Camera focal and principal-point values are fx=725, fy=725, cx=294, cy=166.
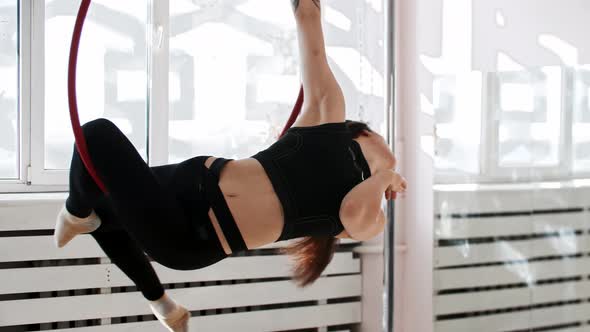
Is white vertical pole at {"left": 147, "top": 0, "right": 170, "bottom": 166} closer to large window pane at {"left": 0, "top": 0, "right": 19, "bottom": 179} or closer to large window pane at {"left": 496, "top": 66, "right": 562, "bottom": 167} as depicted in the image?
large window pane at {"left": 0, "top": 0, "right": 19, "bottom": 179}

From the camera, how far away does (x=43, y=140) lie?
3.39 meters

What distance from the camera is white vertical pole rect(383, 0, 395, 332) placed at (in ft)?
8.95

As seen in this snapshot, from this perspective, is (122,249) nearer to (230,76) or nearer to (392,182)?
(392,182)

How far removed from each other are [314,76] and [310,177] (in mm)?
325

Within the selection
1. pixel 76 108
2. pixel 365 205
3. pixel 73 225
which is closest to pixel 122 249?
pixel 73 225

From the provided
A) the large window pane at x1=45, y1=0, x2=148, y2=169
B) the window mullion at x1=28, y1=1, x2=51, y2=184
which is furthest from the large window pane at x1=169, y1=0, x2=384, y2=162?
the window mullion at x1=28, y1=1, x2=51, y2=184

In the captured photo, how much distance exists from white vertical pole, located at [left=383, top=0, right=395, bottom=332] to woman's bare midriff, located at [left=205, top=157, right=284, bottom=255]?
3.32 ft

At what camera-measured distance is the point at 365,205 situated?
180 centimetres

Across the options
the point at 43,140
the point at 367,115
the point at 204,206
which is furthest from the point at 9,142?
the point at 204,206

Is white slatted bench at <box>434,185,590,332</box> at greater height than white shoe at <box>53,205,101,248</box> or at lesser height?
lesser

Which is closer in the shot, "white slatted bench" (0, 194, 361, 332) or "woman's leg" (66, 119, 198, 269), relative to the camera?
"woman's leg" (66, 119, 198, 269)

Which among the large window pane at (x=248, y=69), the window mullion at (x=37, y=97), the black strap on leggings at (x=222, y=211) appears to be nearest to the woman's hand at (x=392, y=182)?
the black strap on leggings at (x=222, y=211)

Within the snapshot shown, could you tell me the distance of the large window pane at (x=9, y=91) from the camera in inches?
132

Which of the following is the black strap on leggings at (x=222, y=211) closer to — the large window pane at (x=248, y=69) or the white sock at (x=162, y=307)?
the white sock at (x=162, y=307)
